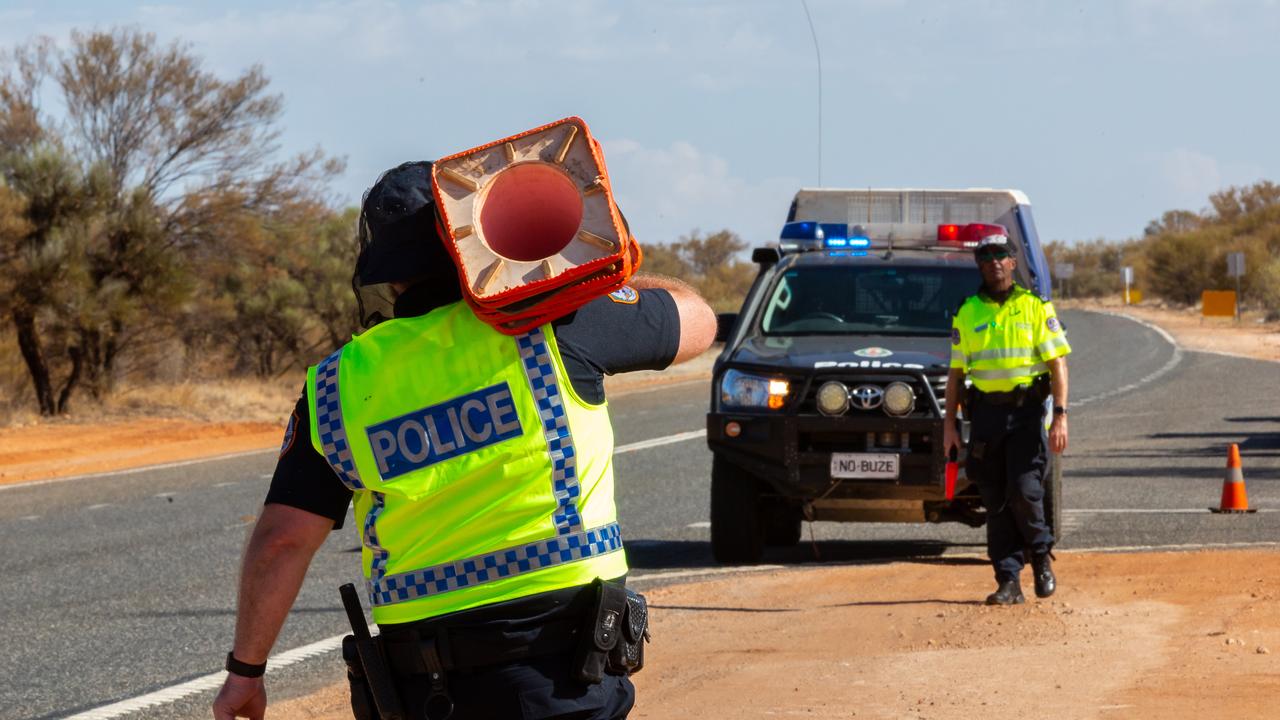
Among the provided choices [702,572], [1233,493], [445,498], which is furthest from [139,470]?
[445,498]

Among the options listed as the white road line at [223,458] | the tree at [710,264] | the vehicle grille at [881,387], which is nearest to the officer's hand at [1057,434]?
the vehicle grille at [881,387]

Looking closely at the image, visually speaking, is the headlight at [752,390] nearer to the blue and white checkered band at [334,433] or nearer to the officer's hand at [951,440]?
the officer's hand at [951,440]

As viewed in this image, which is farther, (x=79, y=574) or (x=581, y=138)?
(x=79, y=574)

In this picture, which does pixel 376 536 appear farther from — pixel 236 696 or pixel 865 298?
pixel 865 298

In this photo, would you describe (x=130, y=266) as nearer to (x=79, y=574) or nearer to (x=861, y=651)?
(x=79, y=574)

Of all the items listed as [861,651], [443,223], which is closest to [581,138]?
[443,223]

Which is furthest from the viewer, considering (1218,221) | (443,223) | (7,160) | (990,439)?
(1218,221)

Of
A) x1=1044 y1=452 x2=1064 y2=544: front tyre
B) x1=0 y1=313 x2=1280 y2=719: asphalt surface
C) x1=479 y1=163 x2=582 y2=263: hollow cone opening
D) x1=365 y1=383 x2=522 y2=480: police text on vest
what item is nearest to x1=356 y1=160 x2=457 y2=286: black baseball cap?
x1=479 y1=163 x2=582 y2=263: hollow cone opening

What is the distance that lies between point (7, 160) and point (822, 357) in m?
18.0

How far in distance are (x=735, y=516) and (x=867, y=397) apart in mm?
1039

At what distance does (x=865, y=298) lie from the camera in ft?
34.6

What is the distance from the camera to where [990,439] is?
27.7 feet

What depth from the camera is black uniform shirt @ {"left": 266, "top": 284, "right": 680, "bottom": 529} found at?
3025mm

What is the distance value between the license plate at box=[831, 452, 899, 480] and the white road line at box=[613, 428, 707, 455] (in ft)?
26.5
